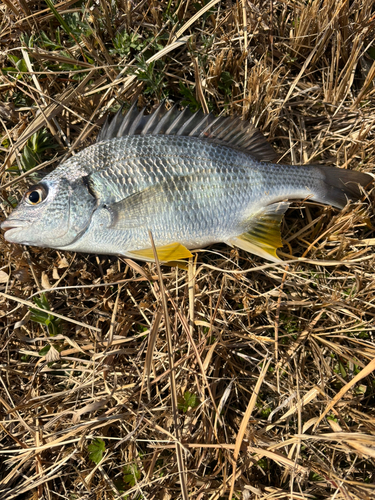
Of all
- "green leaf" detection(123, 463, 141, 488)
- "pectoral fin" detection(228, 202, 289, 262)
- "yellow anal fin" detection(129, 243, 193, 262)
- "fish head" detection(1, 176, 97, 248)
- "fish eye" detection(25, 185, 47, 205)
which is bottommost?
"green leaf" detection(123, 463, 141, 488)

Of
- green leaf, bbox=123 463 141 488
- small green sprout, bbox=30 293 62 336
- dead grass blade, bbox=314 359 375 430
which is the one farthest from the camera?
small green sprout, bbox=30 293 62 336

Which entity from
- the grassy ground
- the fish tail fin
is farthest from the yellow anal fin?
the fish tail fin

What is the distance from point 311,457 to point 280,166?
1.90 m

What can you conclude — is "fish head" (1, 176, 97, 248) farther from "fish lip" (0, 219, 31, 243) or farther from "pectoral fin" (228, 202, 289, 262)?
"pectoral fin" (228, 202, 289, 262)

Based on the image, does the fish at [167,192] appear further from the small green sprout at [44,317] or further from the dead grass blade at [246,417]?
the dead grass blade at [246,417]

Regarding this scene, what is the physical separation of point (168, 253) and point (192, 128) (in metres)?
0.91

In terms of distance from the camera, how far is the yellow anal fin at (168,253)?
6.86ft

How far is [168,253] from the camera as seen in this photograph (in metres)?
2.12

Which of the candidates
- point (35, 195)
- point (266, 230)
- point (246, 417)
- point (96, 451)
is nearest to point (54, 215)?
point (35, 195)

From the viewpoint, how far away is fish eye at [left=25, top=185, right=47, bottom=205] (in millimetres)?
2111

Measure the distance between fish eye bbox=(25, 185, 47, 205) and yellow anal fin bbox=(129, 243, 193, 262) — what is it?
68 cm

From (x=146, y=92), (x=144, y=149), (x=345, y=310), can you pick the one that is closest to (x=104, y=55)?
(x=146, y=92)

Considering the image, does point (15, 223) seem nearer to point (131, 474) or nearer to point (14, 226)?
point (14, 226)

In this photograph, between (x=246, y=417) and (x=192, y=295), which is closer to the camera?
(x=246, y=417)
